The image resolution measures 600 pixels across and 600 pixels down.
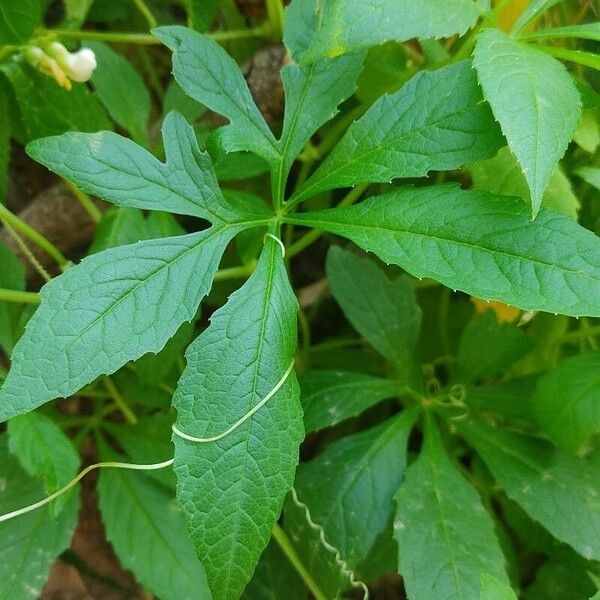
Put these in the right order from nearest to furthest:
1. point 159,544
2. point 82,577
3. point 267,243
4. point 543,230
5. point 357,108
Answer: point 543,230, point 267,243, point 159,544, point 357,108, point 82,577

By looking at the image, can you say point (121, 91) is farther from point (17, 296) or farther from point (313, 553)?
point (313, 553)

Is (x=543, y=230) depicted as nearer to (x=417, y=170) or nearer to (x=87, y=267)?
(x=417, y=170)

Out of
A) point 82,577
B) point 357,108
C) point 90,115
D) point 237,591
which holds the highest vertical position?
point 90,115

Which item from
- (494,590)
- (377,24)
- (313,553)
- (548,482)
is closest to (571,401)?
(548,482)

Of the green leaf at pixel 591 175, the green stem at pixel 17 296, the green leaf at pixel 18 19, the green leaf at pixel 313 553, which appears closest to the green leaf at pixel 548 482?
the green leaf at pixel 313 553

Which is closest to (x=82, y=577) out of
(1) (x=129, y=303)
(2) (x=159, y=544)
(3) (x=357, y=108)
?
(2) (x=159, y=544)

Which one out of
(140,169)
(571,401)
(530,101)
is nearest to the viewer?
(530,101)
